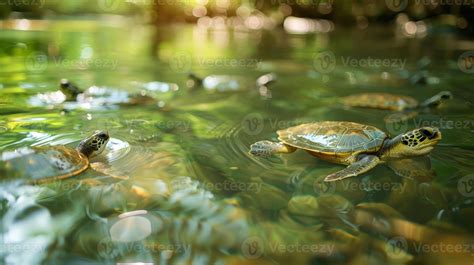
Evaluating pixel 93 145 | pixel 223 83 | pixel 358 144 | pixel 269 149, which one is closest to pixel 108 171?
pixel 93 145

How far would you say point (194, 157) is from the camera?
4602mm

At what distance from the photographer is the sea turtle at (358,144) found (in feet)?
13.7

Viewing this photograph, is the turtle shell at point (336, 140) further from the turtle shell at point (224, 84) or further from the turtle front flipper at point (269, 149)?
the turtle shell at point (224, 84)

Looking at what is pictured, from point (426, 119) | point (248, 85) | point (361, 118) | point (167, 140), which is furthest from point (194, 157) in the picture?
point (248, 85)

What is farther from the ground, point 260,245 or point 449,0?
point 449,0

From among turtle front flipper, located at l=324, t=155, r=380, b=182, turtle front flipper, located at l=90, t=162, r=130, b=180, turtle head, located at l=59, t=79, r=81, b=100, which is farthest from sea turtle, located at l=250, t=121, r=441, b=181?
turtle head, located at l=59, t=79, r=81, b=100

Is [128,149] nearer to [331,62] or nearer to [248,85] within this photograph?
[248,85]

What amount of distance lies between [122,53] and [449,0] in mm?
20719

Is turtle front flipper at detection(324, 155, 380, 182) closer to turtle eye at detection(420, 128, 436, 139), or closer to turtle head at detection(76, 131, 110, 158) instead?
turtle eye at detection(420, 128, 436, 139)

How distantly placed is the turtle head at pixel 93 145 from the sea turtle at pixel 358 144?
6.03 ft

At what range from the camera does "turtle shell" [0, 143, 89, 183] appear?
3.62 m

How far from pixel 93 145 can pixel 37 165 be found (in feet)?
2.34

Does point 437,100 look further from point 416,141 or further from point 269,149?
Answer: point 269,149

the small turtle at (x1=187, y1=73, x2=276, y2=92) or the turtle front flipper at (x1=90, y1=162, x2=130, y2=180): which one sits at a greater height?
the turtle front flipper at (x1=90, y1=162, x2=130, y2=180)
